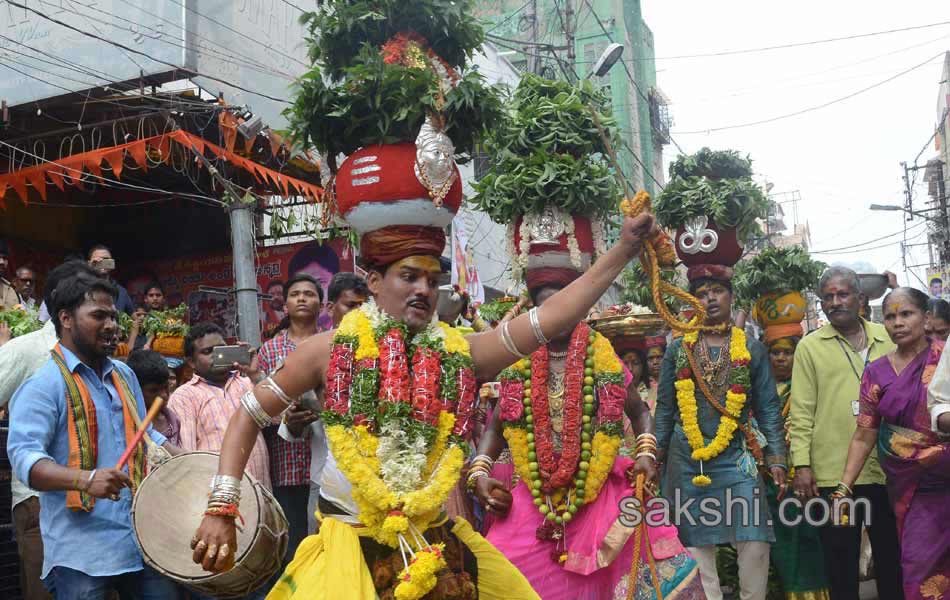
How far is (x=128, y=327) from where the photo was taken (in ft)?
30.5

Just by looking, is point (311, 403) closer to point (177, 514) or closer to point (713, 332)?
point (177, 514)

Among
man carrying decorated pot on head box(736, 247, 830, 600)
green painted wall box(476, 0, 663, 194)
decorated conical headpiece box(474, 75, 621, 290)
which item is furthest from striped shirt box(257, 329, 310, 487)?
green painted wall box(476, 0, 663, 194)

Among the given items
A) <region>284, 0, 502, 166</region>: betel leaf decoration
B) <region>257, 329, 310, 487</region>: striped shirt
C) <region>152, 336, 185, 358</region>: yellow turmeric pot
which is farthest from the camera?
<region>152, 336, 185, 358</region>: yellow turmeric pot

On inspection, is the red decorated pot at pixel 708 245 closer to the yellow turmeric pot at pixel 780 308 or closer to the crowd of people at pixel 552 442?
the crowd of people at pixel 552 442

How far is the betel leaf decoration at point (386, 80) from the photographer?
4.21m

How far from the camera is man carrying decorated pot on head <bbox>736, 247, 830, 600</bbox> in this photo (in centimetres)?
749

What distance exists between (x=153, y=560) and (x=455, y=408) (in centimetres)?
165

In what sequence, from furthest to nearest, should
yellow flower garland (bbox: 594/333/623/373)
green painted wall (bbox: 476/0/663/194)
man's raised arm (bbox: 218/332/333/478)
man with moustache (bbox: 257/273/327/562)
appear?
green painted wall (bbox: 476/0/663/194), yellow flower garland (bbox: 594/333/623/373), man with moustache (bbox: 257/273/327/562), man's raised arm (bbox: 218/332/333/478)

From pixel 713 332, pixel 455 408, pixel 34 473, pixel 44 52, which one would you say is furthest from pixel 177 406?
pixel 44 52

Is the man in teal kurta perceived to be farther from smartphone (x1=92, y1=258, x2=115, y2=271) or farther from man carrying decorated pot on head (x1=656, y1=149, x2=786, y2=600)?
smartphone (x1=92, y1=258, x2=115, y2=271)

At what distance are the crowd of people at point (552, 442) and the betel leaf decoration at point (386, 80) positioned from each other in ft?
2.27

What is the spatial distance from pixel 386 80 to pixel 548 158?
8.49 ft

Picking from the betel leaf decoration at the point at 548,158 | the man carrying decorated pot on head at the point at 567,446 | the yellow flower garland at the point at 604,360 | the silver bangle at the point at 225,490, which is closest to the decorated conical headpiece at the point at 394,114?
the silver bangle at the point at 225,490

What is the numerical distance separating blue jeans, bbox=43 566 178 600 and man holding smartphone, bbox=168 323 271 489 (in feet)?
4.03
